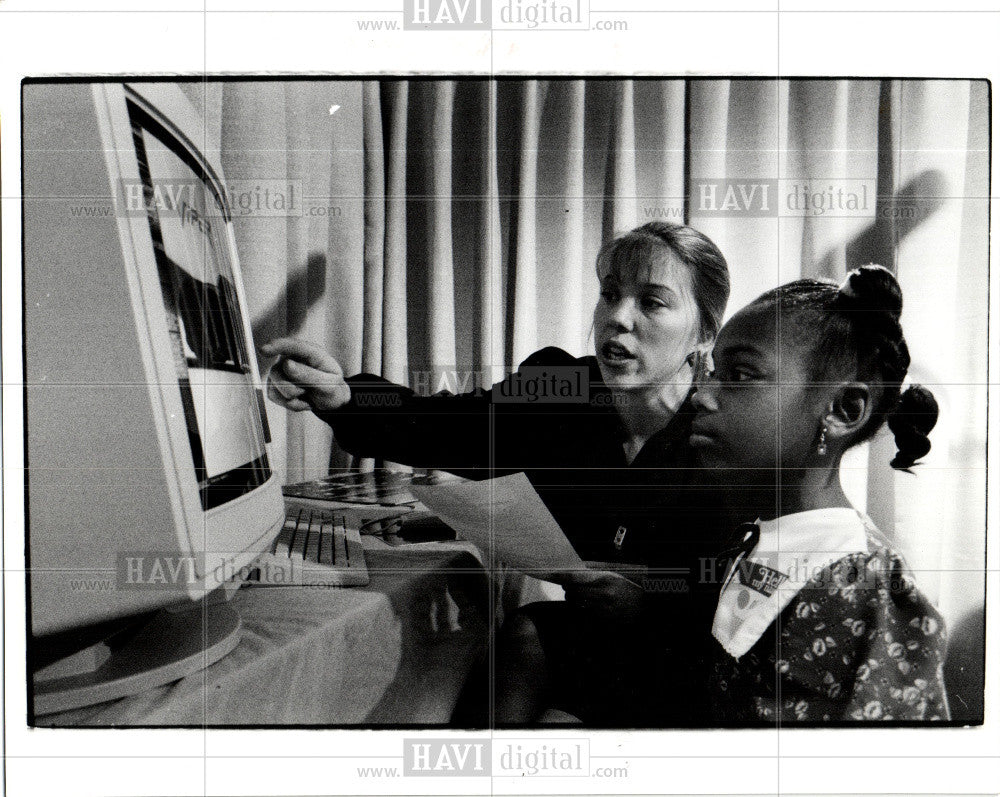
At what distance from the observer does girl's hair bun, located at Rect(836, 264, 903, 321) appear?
1206mm

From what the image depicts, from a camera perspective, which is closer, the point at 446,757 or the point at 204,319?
the point at 204,319

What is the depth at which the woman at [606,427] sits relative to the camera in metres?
1.20

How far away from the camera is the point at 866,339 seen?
47.7 inches

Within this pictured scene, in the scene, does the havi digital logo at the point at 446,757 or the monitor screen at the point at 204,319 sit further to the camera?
the havi digital logo at the point at 446,757

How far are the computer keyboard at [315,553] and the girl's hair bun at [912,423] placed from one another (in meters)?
0.94

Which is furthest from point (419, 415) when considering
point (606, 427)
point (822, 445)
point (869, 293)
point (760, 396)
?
point (869, 293)

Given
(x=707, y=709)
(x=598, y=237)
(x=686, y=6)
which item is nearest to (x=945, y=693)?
(x=707, y=709)

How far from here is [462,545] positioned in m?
1.21

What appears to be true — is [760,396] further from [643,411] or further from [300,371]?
[300,371]

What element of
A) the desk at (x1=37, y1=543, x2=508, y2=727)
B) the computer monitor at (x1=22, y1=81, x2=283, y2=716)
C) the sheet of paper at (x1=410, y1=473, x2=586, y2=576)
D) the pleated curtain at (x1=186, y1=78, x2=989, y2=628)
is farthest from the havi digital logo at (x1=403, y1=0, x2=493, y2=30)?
the desk at (x1=37, y1=543, x2=508, y2=727)

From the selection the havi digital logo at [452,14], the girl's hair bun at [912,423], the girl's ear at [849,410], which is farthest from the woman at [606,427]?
the havi digital logo at [452,14]

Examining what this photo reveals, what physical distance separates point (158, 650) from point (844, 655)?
118 cm

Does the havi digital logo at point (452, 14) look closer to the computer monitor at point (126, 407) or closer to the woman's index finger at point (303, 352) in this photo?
the computer monitor at point (126, 407)

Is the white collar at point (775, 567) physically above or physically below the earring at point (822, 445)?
below
